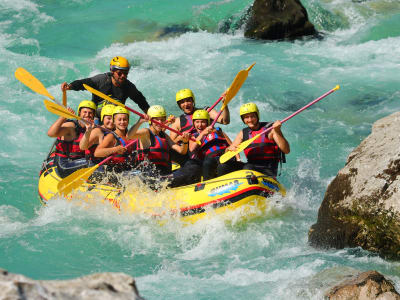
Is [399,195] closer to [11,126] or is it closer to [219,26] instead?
[11,126]

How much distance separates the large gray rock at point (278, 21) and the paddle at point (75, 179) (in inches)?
355

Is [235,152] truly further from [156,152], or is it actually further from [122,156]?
[122,156]

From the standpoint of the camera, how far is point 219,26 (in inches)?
599

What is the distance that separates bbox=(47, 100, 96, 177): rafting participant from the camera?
6754 millimetres

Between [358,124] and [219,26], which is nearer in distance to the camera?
[358,124]

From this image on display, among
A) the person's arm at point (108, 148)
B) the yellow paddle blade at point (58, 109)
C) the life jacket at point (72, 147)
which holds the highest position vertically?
the yellow paddle blade at point (58, 109)

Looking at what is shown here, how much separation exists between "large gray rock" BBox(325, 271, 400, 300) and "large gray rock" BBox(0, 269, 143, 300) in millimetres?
2294

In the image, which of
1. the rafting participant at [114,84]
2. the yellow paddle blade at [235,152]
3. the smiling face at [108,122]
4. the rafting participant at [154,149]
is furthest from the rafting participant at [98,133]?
the yellow paddle blade at [235,152]

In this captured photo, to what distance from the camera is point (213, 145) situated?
21.0 ft

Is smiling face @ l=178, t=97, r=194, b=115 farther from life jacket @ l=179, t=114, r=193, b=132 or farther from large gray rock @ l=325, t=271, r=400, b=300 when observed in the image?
large gray rock @ l=325, t=271, r=400, b=300

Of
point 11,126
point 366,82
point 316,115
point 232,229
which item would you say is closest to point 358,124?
point 316,115

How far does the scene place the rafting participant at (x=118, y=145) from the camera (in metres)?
6.28

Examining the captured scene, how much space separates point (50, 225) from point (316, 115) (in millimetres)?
5956

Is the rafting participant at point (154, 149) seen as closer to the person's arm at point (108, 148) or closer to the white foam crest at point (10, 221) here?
the person's arm at point (108, 148)
